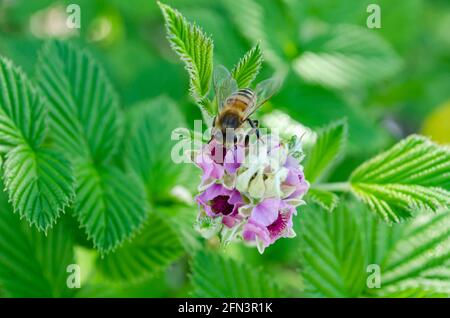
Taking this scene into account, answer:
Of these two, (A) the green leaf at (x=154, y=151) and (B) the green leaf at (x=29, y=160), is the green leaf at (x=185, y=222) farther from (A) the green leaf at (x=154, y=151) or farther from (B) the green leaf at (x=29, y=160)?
(B) the green leaf at (x=29, y=160)

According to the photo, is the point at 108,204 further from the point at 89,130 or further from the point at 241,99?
the point at 241,99

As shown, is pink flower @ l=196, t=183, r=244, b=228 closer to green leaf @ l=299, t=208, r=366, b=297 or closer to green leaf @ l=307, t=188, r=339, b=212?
green leaf @ l=307, t=188, r=339, b=212

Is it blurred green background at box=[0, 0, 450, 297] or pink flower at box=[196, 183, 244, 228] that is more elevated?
blurred green background at box=[0, 0, 450, 297]

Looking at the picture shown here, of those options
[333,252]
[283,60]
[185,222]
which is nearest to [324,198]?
[333,252]

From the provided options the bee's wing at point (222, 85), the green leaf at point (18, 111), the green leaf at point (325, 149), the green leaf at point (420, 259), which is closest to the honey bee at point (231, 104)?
the bee's wing at point (222, 85)

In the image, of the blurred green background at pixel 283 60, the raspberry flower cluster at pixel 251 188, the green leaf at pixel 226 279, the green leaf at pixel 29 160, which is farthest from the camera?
the blurred green background at pixel 283 60

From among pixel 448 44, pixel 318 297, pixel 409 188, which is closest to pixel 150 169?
pixel 318 297

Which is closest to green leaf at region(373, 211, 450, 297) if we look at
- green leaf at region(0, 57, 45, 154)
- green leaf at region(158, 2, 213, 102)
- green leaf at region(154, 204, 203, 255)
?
green leaf at region(154, 204, 203, 255)
